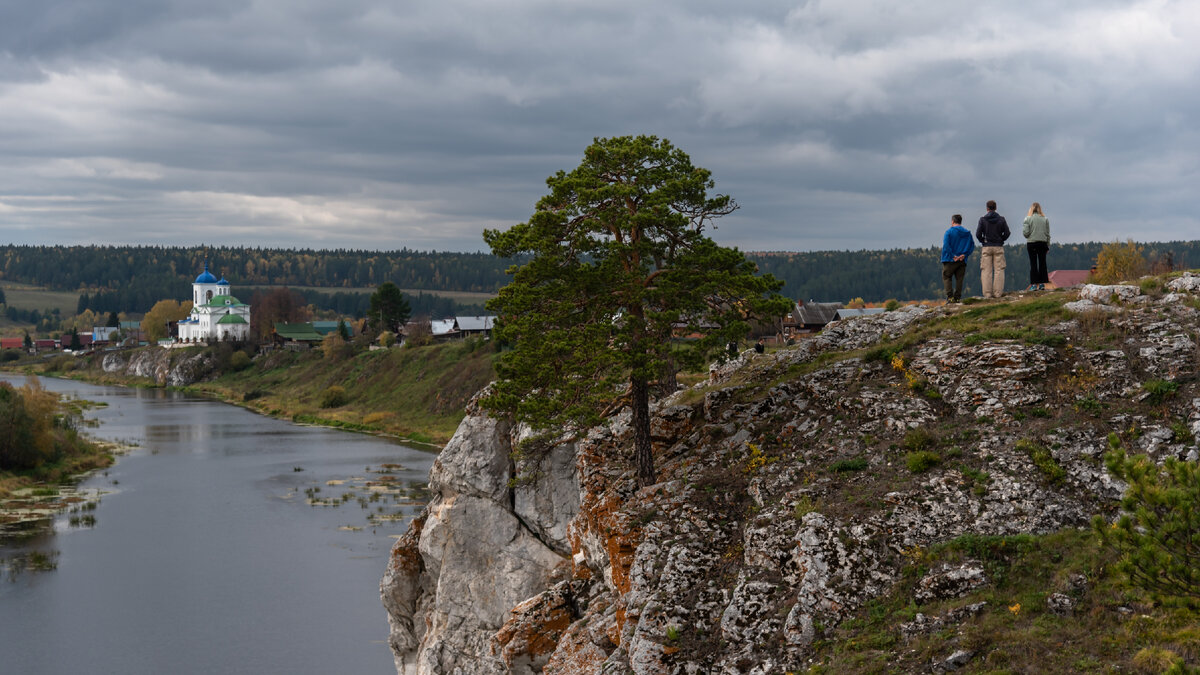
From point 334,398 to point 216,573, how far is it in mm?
70747

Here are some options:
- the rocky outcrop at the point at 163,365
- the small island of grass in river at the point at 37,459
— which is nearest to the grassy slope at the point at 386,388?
the rocky outcrop at the point at 163,365

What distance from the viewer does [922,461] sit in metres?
20.7

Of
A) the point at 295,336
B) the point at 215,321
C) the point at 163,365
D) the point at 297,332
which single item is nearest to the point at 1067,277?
the point at 295,336

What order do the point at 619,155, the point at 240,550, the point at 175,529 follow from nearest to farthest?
the point at 619,155
the point at 240,550
the point at 175,529

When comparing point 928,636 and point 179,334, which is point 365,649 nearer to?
point 928,636

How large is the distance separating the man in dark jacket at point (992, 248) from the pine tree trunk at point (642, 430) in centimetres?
1019

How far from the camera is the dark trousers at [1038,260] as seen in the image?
26719mm

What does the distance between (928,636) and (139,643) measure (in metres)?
31.1

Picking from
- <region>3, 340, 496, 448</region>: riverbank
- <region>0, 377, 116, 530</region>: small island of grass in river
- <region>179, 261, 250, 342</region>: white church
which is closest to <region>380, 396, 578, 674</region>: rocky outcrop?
<region>0, 377, 116, 530</region>: small island of grass in river

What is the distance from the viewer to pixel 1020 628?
635 inches

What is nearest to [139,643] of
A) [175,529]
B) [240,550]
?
[240,550]

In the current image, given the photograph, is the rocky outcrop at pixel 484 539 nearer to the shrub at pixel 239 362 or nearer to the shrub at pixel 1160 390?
the shrub at pixel 1160 390

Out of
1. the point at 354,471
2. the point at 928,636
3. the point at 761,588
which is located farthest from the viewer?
the point at 354,471

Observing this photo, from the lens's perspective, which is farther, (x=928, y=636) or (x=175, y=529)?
(x=175, y=529)
